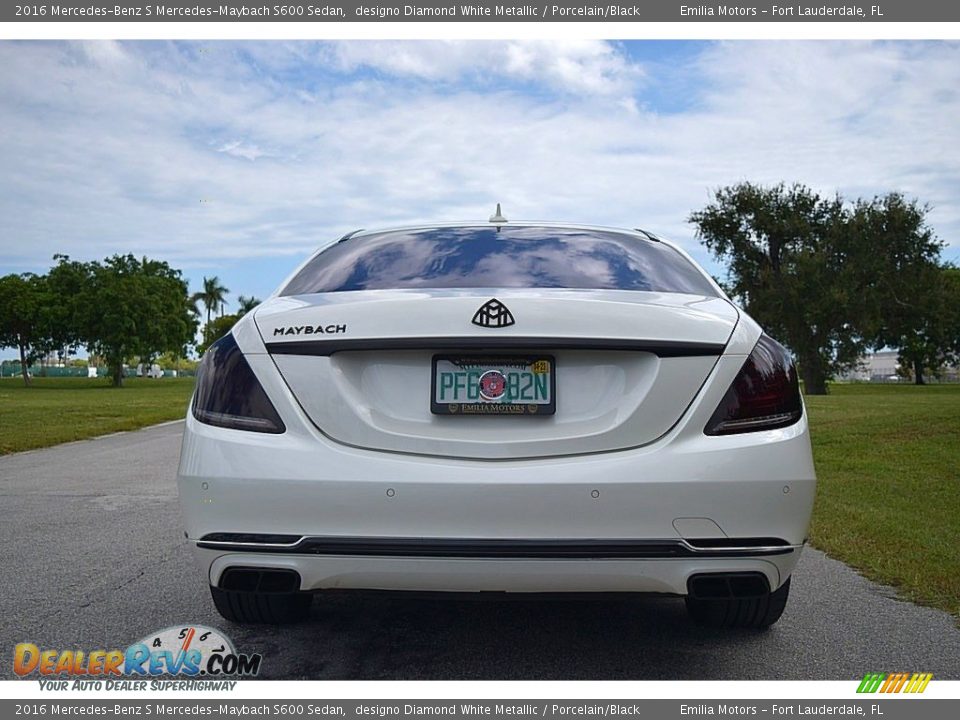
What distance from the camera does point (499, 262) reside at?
A: 12.0ft

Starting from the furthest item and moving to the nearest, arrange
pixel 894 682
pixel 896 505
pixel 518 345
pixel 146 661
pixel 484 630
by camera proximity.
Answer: pixel 896 505 < pixel 484 630 < pixel 146 661 < pixel 894 682 < pixel 518 345

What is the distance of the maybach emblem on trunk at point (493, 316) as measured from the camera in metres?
2.98

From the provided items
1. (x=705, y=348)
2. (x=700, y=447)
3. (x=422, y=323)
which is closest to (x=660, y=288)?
(x=705, y=348)

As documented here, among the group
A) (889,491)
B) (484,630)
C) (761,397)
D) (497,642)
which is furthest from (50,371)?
(761,397)

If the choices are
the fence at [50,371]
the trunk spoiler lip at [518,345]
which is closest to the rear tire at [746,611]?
the trunk spoiler lip at [518,345]

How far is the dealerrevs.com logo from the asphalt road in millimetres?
67

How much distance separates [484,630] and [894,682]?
1.52 meters

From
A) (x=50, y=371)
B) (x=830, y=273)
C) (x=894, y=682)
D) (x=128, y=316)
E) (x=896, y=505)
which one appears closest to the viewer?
(x=894, y=682)

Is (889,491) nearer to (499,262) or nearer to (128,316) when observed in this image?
(499,262)

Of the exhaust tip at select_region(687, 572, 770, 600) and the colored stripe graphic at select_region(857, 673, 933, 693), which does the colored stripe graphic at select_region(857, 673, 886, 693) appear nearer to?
the colored stripe graphic at select_region(857, 673, 933, 693)

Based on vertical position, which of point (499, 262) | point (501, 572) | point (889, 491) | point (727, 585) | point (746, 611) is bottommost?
point (889, 491)

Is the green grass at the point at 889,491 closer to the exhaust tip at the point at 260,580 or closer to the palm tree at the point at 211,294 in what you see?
the exhaust tip at the point at 260,580

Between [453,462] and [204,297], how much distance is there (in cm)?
14862

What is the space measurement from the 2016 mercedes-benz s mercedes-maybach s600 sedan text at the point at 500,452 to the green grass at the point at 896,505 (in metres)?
1.93
